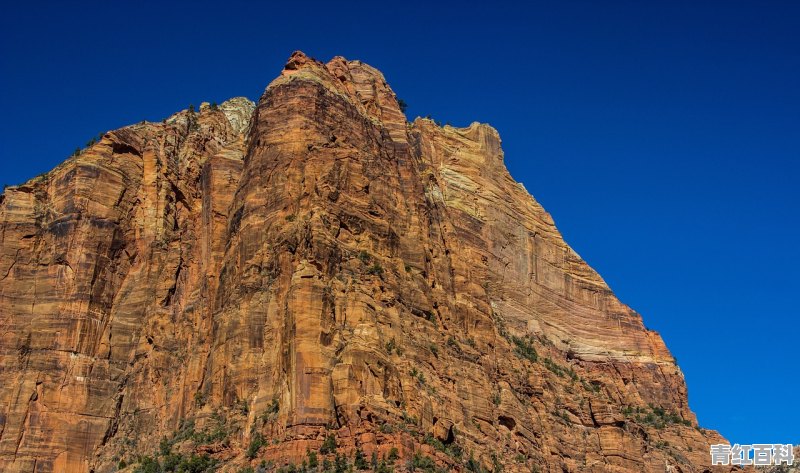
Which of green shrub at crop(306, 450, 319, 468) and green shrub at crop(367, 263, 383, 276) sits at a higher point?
green shrub at crop(367, 263, 383, 276)

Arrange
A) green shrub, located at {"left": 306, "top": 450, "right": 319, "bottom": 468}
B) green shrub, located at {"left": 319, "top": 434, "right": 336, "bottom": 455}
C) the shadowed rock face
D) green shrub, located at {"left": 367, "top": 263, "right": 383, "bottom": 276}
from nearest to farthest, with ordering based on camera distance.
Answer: green shrub, located at {"left": 306, "top": 450, "right": 319, "bottom": 468} < green shrub, located at {"left": 319, "top": 434, "right": 336, "bottom": 455} < the shadowed rock face < green shrub, located at {"left": 367, "top": 263, "right": 383, "bottom": 276}

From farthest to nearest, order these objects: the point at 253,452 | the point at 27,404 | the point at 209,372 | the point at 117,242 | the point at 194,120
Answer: the point at 194,120
the point at 117,242
the point at 27,404
the point at 209,372
the point at 253,452

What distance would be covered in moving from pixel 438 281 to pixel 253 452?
31.4m

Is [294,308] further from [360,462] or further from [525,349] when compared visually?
[525,349]

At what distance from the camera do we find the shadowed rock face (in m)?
100

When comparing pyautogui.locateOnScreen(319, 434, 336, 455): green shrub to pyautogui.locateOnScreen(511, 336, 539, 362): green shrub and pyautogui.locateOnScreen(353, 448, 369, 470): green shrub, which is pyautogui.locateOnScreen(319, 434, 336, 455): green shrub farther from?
pyautogui.locateOnScreen(511, 336, 539, 362): green shrub

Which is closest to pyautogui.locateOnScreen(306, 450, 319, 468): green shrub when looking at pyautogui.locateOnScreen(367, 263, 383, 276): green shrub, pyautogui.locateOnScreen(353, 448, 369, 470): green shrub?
pyautogui.locateOnScreen(353, 448, 369, 470): green shrub

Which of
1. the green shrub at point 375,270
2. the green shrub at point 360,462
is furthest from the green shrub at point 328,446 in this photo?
the green shrub at point 375,270

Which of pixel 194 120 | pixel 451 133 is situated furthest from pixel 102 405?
pixel 451 133

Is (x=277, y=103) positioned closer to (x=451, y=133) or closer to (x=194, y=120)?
(x=194, y=120)

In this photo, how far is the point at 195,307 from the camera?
389ft

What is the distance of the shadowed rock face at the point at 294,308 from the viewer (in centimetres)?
10006

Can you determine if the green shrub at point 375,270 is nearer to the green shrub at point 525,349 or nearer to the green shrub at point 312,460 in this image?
the green shrub at point 312,460

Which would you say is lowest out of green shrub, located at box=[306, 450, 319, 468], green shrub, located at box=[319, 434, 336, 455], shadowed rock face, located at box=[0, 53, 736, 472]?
green shrub, located at box=[306, 450, 319, 468]
